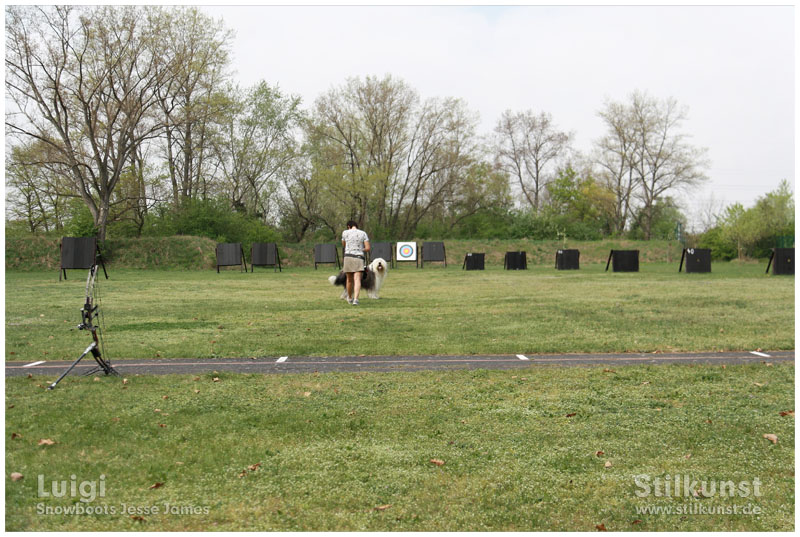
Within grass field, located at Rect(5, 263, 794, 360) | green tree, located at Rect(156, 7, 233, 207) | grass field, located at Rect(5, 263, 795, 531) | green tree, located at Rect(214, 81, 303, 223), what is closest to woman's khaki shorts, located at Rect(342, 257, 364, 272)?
grass field, located at Rect(5, 263, 794, 360)

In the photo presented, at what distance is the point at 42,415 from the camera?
451 centimetres

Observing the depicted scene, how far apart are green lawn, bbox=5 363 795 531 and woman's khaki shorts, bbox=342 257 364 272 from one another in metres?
7.52

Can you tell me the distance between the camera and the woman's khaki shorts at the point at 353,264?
1336 cm

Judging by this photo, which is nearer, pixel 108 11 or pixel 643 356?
pixel 643 356

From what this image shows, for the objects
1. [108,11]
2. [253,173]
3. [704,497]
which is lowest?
[704,497]

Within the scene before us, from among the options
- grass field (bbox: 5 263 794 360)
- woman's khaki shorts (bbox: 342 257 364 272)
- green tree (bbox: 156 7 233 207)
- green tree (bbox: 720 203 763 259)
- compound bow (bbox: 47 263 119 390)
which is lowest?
grass field (bbox: 5 263 794 360)

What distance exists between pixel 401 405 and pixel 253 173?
45.3 metres

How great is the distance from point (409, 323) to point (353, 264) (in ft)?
11.7

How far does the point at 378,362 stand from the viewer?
6.86 meters

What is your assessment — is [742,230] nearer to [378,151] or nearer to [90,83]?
[378,151]

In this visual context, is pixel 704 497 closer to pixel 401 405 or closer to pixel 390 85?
pixel 401 405

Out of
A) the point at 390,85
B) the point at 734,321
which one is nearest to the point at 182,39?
the point at 390,85

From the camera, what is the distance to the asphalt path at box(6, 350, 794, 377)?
20.9 feet

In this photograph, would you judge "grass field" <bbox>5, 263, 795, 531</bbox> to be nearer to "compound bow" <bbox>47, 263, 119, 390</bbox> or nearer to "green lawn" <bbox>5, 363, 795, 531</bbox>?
"green lawn" <bbox>5, 363, 795, 531</bbox>
